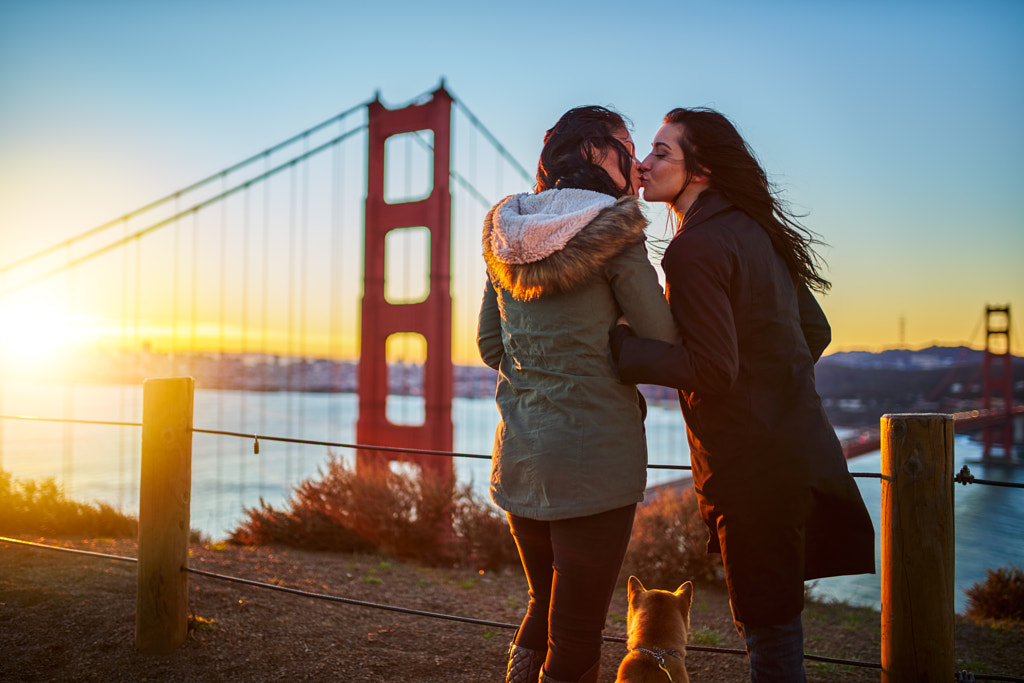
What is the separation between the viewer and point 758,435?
1146 millimetres

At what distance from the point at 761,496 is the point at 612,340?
38 cm

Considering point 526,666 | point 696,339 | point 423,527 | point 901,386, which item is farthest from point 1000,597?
point 901,386

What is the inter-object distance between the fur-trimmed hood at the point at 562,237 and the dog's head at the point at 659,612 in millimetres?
704

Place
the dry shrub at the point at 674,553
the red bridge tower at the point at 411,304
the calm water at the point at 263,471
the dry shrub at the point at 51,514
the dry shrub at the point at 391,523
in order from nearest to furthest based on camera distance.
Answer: the dry shrub at the point at 674,553, the dry shrub at the point at 391,523, the dry shrub at the point at 51,514, the red bridge tower at the point at 411,304, the calm water at the point at 263,471

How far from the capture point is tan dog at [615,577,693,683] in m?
1.30

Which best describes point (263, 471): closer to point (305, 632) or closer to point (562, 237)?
point (305, 632)

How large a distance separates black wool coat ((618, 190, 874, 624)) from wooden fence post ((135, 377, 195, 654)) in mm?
1749

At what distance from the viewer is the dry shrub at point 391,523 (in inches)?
190

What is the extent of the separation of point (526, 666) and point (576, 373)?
59 cm

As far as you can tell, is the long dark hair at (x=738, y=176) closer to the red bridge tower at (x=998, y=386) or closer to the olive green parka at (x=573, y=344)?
the olive green parka at (x=573, y=344)

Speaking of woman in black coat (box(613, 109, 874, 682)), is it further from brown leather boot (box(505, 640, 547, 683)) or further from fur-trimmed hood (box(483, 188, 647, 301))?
brown leather boot (box(505, 640, 547, 683))

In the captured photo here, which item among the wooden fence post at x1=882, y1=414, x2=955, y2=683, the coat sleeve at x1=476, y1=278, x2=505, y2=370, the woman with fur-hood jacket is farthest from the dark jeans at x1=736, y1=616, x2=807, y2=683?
the coat sleeve at x1=476, y1=278, x2=505, y2=370

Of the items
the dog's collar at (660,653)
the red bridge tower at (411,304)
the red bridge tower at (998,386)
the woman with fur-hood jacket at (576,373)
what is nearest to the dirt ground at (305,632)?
the dog's collar at (660,653)

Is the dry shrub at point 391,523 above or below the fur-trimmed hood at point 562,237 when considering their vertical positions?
below
